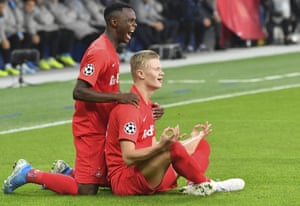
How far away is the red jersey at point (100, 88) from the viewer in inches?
396

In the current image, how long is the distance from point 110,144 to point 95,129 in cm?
33

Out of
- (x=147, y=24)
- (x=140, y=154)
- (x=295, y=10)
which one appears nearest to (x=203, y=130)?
(x=140, y=154)

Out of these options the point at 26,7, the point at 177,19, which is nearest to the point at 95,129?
the point at 26,7

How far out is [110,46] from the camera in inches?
399

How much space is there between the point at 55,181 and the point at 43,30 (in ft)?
54.5

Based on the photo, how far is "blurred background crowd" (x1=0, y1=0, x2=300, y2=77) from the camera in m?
25.9

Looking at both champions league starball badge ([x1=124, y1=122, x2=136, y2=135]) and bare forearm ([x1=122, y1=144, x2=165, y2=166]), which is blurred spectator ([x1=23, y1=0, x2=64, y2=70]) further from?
bare forearm ([x1=122, y1=144, x2=165, y2=166])

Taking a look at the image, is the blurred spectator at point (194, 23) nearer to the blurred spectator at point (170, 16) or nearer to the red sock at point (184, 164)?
the blurred spectator at point (170, 16)

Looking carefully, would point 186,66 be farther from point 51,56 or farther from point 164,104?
point 164,104

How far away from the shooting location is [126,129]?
376 inches

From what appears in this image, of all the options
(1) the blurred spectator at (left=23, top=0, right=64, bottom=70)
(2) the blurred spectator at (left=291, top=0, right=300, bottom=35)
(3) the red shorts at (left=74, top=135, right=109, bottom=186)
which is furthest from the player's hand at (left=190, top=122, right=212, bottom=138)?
(2) the blurred spectator at (left=291, top=0, right=300, bottom=35)

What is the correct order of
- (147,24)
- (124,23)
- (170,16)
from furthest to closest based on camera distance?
(170,16) < (147,24) < (124,23)

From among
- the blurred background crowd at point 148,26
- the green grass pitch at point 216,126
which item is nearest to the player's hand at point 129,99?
the green grass pitch at point 216,126

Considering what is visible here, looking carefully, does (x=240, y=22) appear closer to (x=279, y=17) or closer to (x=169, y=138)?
(x=279, y=17)
